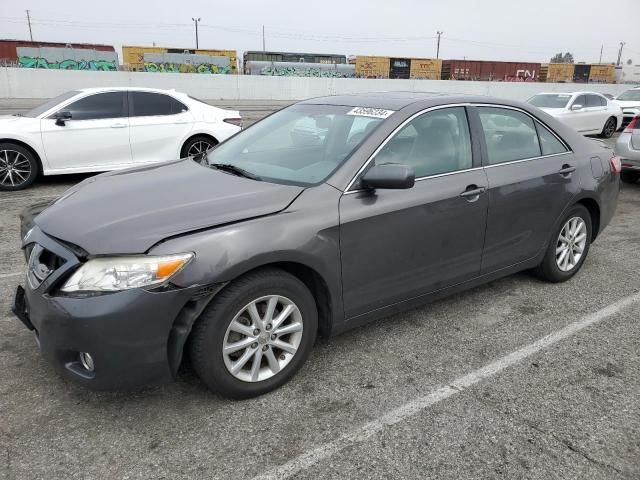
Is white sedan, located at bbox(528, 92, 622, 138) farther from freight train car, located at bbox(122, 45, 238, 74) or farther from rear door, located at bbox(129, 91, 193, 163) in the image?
freight train car, located at bbox(122, 45, 238, 74)

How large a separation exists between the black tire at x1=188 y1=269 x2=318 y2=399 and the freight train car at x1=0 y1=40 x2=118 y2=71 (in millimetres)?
44176

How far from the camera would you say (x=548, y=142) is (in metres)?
4.19


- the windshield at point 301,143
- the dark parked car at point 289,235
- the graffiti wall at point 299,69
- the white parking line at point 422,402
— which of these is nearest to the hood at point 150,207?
the dark parked car at point 289,235

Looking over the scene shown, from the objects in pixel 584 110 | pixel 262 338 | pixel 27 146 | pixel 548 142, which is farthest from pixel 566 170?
pixel 584 110

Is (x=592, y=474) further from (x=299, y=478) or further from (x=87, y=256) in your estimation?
(x=87, y=256)

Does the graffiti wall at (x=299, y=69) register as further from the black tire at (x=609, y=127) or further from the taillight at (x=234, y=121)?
the taillight at (x=234, y=121)

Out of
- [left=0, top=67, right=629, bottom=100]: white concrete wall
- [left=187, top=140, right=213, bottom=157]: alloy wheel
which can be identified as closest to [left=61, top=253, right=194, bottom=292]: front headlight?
[left=187, top=140, right=213, bottom=157]: alloy wheel

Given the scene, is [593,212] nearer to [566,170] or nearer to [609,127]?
[566,170]

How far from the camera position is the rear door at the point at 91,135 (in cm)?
770

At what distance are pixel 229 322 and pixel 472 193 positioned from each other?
1.85 m

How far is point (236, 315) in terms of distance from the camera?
2.59 metres

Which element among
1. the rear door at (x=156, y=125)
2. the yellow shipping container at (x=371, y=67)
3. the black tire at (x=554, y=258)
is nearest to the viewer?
the black tire at (x=554, y=258)

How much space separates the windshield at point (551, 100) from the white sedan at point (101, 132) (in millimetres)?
10127

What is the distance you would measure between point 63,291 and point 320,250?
4.13 ft
